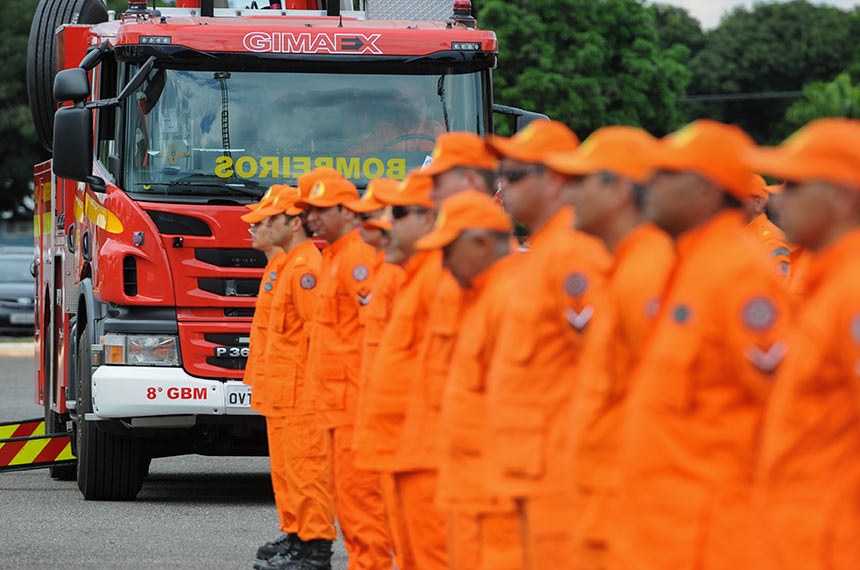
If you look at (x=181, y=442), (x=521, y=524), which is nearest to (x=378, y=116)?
(x=181, y=442)

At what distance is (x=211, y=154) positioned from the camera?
12.1 m

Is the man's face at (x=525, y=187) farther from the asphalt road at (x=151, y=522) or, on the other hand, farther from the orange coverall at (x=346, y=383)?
the asphalt road at (x=151, y=522)

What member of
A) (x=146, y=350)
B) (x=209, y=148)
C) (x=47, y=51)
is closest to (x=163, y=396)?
(x=146, y=350)

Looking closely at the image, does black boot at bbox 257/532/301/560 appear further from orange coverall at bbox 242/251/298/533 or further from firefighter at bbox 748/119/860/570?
firefighter at bbox 748/119/860/570

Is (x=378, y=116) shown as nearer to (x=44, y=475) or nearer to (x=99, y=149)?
(x=99, y=149)

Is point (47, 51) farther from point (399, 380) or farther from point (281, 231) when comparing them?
point (399, 380)

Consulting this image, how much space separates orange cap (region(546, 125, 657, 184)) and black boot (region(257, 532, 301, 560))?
5020mm

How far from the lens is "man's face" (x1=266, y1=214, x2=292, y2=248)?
10.1 metres

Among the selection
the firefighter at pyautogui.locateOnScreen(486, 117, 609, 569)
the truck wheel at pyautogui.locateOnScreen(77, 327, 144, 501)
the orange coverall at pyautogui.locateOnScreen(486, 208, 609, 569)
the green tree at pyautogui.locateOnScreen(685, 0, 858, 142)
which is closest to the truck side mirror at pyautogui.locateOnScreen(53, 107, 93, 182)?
the truck wheel at pyautogui.locateOnScreen(77, 327, 144, 501)

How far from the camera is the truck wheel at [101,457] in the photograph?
42.2ft

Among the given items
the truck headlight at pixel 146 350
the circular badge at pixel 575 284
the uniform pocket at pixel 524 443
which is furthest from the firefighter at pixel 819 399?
the truck headlight at pixel 146 350

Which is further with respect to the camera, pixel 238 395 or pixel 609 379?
pixel 238 395

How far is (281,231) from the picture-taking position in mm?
10070

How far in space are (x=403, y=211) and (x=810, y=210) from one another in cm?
357
